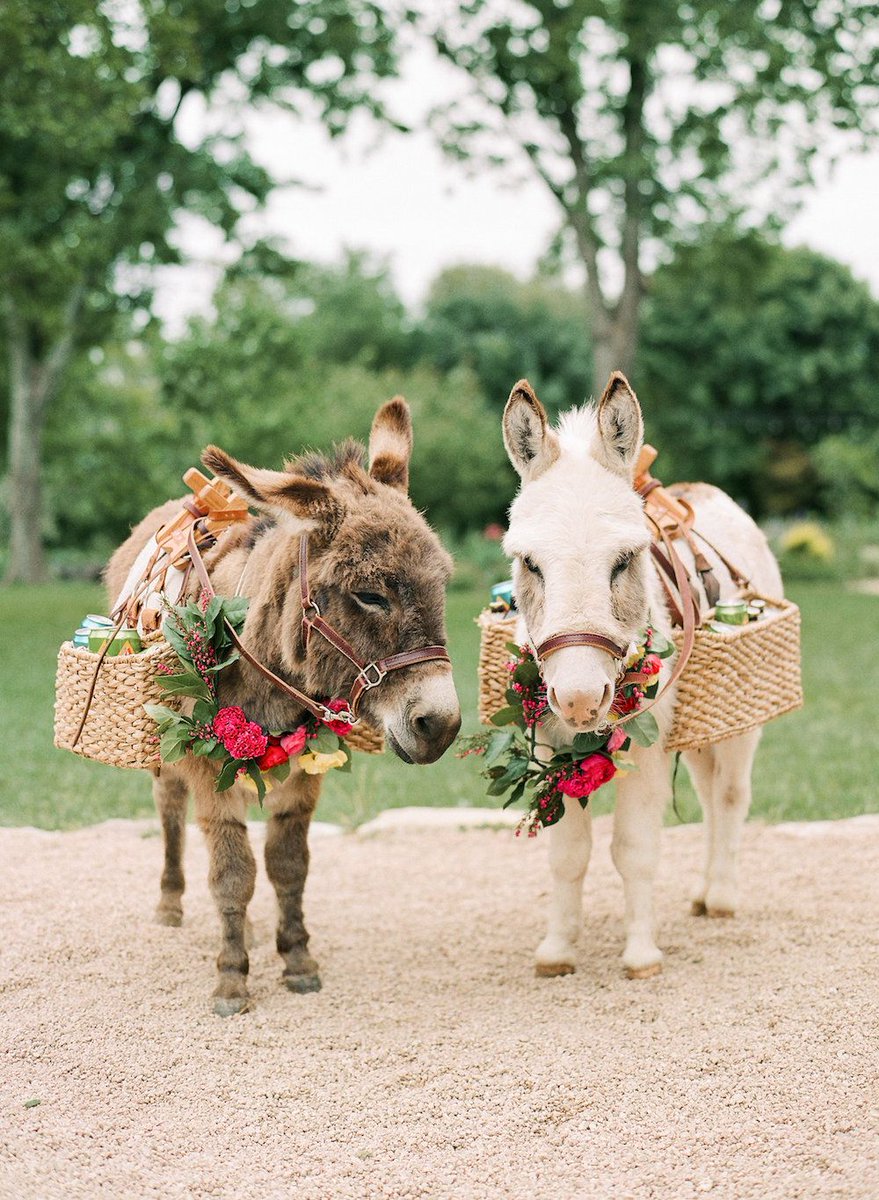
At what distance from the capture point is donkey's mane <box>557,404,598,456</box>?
13.6 ft

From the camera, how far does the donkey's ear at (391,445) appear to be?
14.5 ft

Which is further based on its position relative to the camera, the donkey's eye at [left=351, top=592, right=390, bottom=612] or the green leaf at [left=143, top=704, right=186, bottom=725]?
the green leaf at [left=143, top=704, right=186, bottom=725]

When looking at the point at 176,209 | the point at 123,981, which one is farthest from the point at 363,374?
the point at 123,981

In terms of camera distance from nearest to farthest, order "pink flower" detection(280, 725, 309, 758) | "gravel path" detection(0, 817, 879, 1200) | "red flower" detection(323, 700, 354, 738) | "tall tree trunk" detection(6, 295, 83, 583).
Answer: "gravel path" detection(0, 817, 879, 1200) < "red flower" detection(323, 700, 354, 738) < "pink flower" detection(280, 725, 309, 758) < "tall tree trunk" detection(6, 295, 83, 583)

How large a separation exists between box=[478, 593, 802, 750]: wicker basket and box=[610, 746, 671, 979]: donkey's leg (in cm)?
15

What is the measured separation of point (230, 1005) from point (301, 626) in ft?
4.74

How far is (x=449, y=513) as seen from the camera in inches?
1189

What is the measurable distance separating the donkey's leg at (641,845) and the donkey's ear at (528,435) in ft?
3.85

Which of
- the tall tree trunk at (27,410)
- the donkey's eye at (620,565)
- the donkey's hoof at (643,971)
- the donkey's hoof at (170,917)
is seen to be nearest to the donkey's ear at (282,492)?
the donkey's eye at (620,565)

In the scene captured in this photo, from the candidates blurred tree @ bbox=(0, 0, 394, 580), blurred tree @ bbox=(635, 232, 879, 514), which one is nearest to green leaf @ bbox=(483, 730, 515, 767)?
blurred tree @ bbox=(0, 0, 394, 580)

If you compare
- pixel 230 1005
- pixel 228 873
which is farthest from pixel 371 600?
pixel 230 1005

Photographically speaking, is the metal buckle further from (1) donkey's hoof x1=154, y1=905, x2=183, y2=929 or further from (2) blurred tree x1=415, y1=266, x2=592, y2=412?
(2) blurred tree x1=415, y1=266, x2=592, y2=412

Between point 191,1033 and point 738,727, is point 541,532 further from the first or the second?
point 191,1033

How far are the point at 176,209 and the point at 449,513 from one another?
44.6 feet
